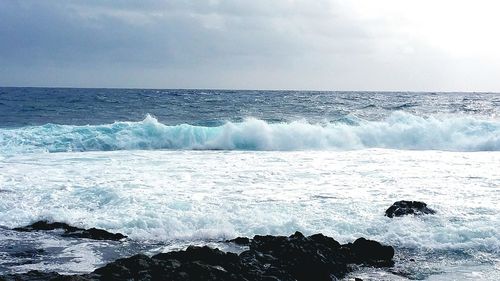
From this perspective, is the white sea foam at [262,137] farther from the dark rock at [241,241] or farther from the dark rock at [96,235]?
the dark rock at [241,241]

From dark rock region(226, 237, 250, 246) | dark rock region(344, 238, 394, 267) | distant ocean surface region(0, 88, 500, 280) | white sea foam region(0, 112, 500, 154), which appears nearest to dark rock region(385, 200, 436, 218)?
distant ocean surface region(0, 88, 500, 280)

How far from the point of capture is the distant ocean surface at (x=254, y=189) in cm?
791

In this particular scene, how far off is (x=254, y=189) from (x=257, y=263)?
5418 mm

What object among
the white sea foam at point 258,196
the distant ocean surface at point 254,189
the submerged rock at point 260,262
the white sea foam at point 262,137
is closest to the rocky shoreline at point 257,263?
the submerged rock at point 260,262

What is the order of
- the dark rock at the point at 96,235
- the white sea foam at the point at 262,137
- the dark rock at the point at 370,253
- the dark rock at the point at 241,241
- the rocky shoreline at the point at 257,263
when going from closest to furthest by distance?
the rocky shoreline at the point at 257,263 < the dark rock at the point at 370,253 < the dark rock at the point at 241,241 < the dark rock at the point at 96,235 < the white sea foam at the point at 262,137

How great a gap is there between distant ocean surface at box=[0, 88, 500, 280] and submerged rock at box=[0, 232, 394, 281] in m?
0.44

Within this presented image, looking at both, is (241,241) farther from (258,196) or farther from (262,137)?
(262,137)

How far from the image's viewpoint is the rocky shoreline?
5.73 m

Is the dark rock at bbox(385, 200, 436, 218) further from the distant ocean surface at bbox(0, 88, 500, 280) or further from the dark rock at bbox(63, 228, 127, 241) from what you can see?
the dark rock at bbox(63, 228, 127, 241)

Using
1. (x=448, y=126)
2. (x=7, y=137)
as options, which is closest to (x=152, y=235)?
(x=7, y=137)

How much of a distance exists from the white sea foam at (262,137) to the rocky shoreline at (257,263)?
49.4ft

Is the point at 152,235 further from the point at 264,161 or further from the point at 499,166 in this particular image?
the point at 499,166

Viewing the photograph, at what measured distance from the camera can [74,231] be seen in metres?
8.70

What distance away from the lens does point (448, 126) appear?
25.5 m
